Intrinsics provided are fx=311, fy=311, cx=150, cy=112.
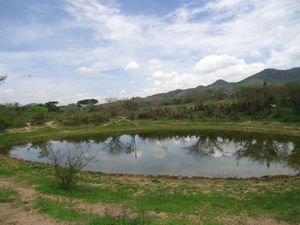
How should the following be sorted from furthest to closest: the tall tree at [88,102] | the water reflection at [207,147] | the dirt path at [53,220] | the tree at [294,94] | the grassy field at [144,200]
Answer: the tall tree at [88,102]
the tree at [294,94]
the water reflection at [207,147]
the grassy field at [144,200]
the dirt path at [53,220]

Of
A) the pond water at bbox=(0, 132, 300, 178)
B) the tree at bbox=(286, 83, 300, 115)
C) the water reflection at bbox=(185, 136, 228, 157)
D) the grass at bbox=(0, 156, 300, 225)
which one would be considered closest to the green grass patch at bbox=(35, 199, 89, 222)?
the grass at bbox=(0, 156, 300, 225)

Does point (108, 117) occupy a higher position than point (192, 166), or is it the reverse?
point (108, 117)

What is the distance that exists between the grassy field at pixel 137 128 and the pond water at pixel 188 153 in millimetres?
3549

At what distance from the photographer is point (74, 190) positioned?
53.2 ft

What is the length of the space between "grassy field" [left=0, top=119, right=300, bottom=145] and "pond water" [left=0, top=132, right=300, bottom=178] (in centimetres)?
355

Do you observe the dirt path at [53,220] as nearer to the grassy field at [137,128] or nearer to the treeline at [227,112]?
the grassy field at [137,128]

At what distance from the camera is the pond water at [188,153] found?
2346cm

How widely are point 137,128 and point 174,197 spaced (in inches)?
1459

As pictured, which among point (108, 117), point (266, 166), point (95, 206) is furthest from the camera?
point (108, 117)

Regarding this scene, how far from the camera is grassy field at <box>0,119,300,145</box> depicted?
4247 cm

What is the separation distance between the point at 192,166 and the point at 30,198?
44.0ft

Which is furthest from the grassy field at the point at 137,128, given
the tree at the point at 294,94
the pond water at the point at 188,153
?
the tree at the point at 294,94

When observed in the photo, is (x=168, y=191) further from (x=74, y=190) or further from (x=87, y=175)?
(x=87, y=175)

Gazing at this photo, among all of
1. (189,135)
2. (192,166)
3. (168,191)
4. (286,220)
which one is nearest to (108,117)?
(189,135)
